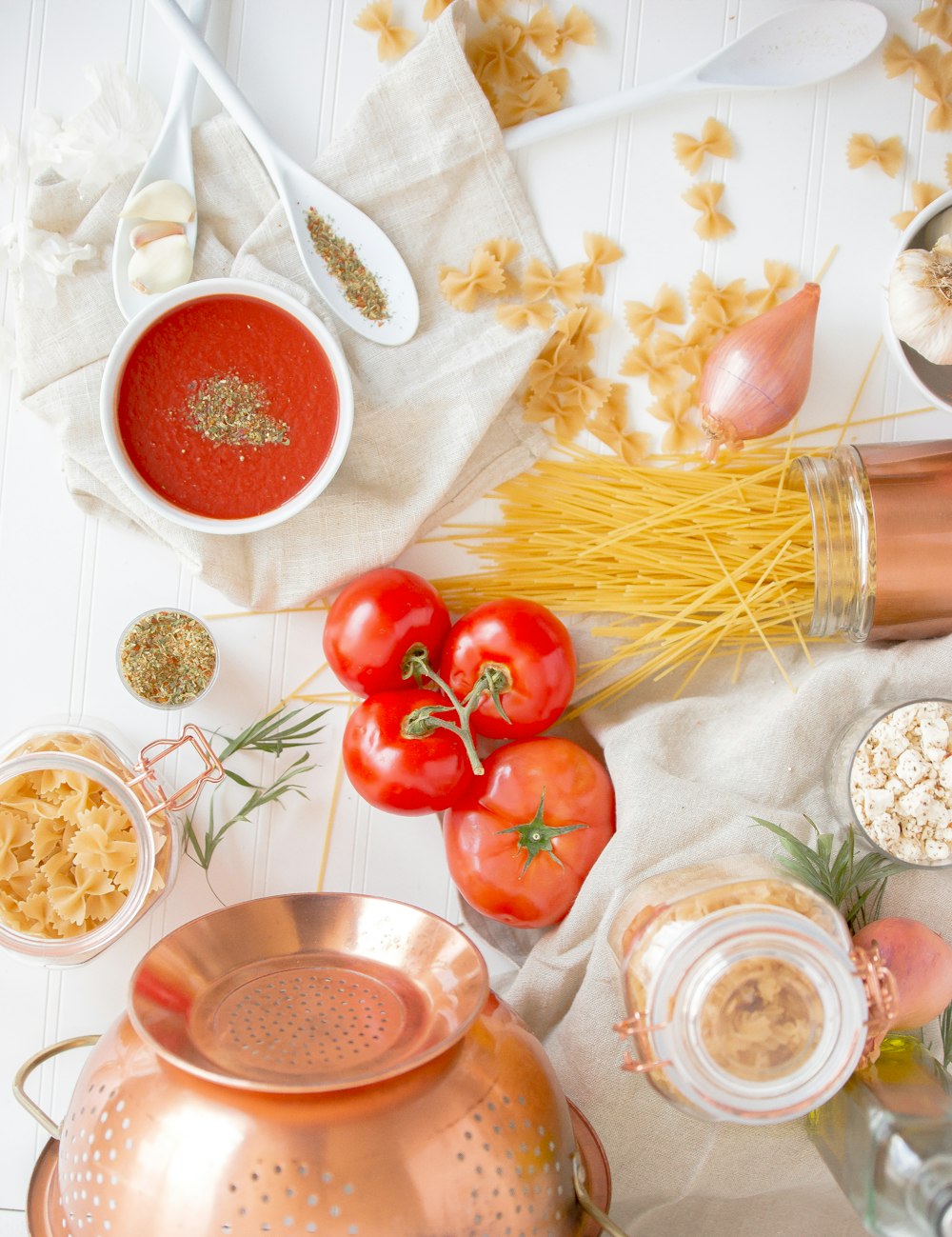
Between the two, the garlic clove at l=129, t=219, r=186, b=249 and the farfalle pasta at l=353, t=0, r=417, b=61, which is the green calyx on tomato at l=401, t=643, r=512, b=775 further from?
the farfalle pasta at l=353, t=0, r=417, b=61

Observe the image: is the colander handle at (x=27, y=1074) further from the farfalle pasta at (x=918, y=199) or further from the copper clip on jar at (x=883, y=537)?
the farfalle pasta at (x=918, y=199)

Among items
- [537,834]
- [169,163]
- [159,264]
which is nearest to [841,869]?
[537,834]

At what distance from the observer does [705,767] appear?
135 cm

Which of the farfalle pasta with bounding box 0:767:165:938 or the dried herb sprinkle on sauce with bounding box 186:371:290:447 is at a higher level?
the dried herb sprinkle on sauce with bounding box 186:371:290:447

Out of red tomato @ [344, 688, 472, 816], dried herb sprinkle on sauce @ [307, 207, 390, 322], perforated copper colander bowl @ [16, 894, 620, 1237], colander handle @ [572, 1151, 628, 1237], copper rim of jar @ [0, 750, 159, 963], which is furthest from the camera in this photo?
dried herb sprinkle on sauce @ [307, 207, 390, 322]

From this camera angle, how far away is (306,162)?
4.67ft

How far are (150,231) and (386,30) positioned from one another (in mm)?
426

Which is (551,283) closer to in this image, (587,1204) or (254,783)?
(254,783)

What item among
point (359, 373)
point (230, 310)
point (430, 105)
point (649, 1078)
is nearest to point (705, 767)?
point (649, 1078)

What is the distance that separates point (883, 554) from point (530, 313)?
562 millimetres

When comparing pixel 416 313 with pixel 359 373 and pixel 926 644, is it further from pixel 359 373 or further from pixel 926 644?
pixel 926 644

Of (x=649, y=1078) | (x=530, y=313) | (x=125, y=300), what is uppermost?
(x=125, y=300)

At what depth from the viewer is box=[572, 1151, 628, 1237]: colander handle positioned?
1021 mm

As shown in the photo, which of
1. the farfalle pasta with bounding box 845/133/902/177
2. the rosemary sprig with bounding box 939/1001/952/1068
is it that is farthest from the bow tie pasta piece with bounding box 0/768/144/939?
the farfalle pasta with bounding box 845/133/902/177
